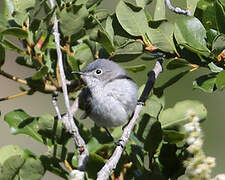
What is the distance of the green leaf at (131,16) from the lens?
88.7 inches

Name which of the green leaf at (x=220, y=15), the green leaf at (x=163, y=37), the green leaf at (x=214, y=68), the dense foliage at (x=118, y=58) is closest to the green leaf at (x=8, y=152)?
the dense foliage at (x=118, y=58)

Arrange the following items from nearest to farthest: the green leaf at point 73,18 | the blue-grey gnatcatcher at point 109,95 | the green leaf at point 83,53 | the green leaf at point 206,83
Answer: the green leaf at point 206,83
the green leaf at point 73,18
the green leaf at point 83,53
the blue-grey gnatcatcher at point 109,95

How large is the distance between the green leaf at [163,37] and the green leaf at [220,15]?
21 centimetres

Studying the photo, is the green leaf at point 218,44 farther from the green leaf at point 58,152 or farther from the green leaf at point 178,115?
the green leaf at point 58,152

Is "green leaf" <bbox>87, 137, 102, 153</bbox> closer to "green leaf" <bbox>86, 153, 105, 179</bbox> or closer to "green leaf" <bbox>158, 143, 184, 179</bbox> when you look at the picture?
"green leaf" <bbox>86, 153, 105, 179</bbox>

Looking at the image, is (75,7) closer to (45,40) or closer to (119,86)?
(45,40)

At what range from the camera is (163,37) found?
7.25ft

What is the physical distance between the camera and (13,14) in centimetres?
242

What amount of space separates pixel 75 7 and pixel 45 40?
0.22m

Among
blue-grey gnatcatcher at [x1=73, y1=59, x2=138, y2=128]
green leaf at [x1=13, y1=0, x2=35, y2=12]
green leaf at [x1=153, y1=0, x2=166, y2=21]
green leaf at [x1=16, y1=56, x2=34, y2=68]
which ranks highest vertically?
green leaf at [x1=153, y1=0, x2=166, y2=21]

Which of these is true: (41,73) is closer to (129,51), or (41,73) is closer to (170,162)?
(129,51)

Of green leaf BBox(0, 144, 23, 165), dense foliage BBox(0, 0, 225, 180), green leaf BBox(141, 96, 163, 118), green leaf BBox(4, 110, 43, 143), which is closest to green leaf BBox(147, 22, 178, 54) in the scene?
dense foliage BBox(0, 0, 225, 180)

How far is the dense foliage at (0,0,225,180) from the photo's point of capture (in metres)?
2.14

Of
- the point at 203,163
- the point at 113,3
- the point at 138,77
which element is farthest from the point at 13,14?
the point at 113,3
